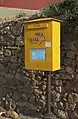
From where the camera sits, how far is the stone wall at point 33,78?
16.9 ft

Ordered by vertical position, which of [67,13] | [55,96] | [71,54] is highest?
[67,13]

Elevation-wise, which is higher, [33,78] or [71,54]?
[71,54]

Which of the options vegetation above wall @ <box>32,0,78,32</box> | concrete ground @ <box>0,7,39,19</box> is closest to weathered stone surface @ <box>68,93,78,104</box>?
vegetation above wall @ <box>32,0,78,32</box>

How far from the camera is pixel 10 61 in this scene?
6.12m

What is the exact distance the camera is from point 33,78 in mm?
5703

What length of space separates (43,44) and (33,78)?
43.3 inches

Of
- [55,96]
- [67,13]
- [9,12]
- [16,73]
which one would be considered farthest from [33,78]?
[9,12]

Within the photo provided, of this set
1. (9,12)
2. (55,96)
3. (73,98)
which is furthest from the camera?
(9,12)

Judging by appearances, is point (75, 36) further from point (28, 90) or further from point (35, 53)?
point (28, 90)

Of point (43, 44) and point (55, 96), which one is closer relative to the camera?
point (43, 44)

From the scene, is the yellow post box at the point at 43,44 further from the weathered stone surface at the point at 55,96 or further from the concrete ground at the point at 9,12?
the concrete ground at the point at 9,12

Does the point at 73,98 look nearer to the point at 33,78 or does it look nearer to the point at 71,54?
the point at 71,54

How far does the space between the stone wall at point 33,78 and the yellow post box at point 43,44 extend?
1.00 feet

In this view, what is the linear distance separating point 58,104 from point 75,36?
136cm
